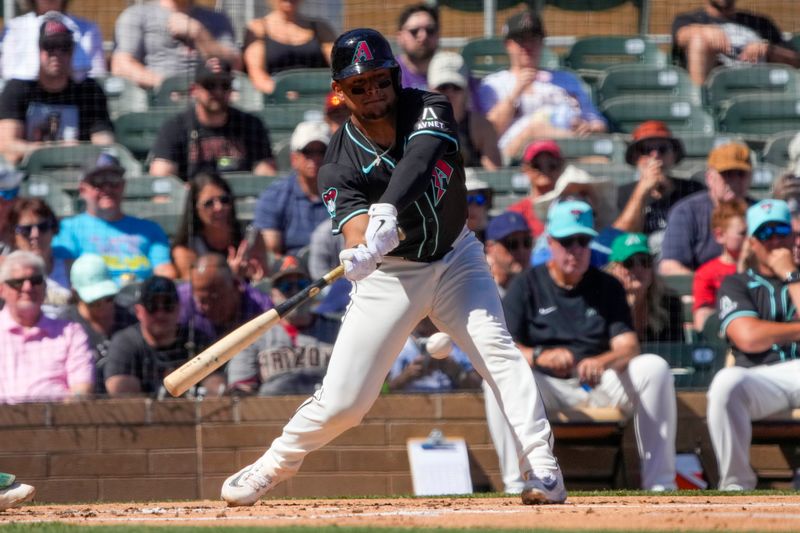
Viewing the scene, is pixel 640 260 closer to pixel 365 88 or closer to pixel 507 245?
pixel 507 245

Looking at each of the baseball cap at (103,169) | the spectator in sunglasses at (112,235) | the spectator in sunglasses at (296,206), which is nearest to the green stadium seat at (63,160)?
the baseball cap at (103,169)

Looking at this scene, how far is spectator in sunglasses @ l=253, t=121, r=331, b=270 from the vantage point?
7.78 m

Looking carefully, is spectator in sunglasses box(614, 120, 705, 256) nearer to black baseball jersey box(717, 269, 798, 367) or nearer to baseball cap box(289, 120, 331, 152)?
black baseball jersey box(717, 269, 798, 367)

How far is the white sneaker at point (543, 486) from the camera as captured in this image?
4.78 m

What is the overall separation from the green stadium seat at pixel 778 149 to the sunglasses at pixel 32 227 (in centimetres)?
456

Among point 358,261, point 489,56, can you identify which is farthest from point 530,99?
point 358,261

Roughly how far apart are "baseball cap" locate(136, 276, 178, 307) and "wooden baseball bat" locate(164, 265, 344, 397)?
226cm

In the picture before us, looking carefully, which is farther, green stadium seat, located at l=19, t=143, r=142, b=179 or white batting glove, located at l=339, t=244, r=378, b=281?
green stadium seat, located at l=19, t=143, r=142, b=179

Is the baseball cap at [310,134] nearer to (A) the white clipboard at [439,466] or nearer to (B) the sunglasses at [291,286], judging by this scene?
(B) the sunglasses at [291,286]

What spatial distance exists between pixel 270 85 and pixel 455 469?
3368 millimetres

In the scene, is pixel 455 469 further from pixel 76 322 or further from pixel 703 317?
pixel 76 322

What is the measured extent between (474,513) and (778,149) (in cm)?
463

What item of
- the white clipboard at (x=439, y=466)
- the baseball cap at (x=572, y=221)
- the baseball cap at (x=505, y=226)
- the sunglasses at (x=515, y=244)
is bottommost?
the white clipboard at (x=439, y=466)

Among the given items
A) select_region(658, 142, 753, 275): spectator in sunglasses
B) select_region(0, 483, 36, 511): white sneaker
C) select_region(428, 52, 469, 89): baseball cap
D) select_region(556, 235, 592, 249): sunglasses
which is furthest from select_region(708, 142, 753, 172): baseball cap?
select_region(0, 483, 36, 511): white sneaker
